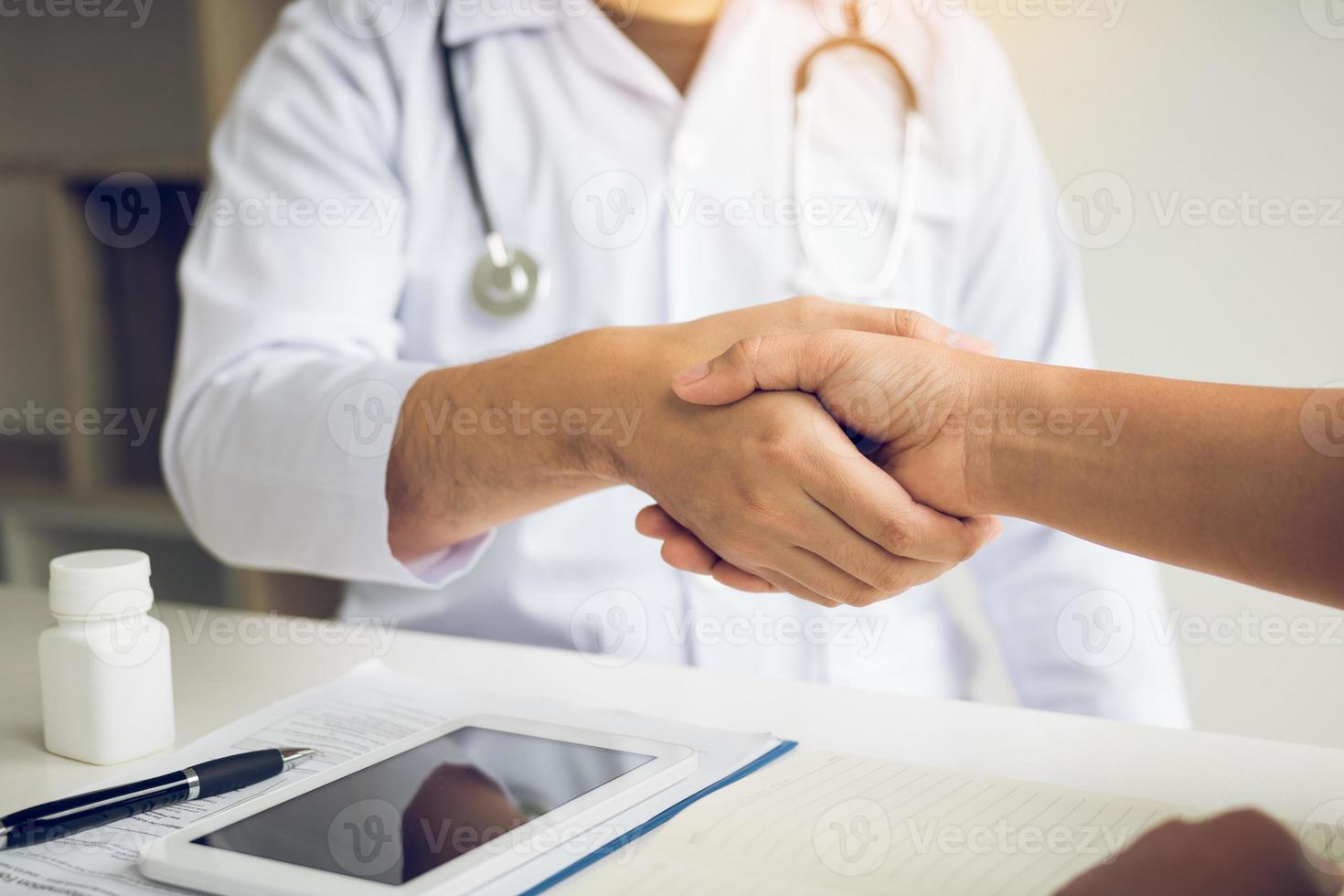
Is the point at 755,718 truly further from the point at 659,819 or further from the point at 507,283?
the point at 507,283

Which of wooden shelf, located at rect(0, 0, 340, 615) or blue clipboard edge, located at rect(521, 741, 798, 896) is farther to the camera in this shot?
wooden shelf, located at rect(0, 0, 340, 615)

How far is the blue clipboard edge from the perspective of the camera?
1.45ft

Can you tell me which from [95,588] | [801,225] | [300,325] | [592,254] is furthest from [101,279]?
[95,588]

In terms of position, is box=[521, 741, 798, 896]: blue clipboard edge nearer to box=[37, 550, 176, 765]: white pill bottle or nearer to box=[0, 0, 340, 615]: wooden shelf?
box=[37, 550, 176, 765]: white pill bottle

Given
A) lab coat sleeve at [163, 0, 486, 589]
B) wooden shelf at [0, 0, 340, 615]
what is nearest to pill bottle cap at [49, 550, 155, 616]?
lab coat sleeve at [163, 0, 486, 589]

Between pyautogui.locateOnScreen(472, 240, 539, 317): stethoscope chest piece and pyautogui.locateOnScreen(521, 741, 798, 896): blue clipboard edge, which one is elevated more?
pyautogui.locateOnScreen(472, 240, 539, 317): stethoscope chest piece

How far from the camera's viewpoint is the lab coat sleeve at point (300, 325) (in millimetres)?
859

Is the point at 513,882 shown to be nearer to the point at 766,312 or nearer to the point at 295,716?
the point at 295,716

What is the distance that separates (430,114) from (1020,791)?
0.80m

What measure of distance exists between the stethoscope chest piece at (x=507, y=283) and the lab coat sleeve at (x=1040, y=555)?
44 cm

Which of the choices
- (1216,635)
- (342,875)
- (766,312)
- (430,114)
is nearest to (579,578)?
(766,312)

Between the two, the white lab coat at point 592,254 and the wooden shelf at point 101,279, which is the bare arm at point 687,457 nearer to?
the white lab coat at point 592,254

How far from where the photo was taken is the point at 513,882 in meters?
0.44

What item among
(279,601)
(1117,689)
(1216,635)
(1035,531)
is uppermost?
(1035,531)
